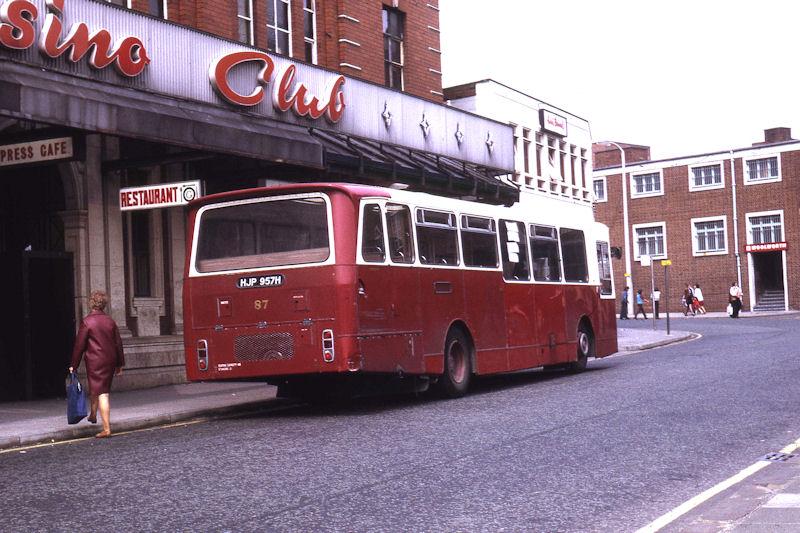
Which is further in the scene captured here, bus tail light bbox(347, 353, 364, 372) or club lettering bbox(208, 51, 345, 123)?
club lettering bbox(208, 51, 345, 123)

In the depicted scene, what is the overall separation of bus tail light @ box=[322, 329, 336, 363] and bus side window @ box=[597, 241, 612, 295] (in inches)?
385

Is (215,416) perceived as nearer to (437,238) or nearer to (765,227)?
(437,238)

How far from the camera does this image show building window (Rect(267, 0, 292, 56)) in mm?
24688

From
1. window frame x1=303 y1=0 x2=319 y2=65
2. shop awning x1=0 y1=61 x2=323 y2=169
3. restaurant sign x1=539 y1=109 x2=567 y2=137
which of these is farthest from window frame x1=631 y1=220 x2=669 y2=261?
shop awning x1=0 y1=61 x2=323 y2=169

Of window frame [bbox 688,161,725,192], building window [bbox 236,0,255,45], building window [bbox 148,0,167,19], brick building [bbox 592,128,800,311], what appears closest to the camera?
building window [bbox 148,0,167,19]

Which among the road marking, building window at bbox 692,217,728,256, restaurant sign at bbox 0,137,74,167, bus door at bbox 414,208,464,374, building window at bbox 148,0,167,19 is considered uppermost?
building window at bbox 148,0,167,19

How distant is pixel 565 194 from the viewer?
47.0 m

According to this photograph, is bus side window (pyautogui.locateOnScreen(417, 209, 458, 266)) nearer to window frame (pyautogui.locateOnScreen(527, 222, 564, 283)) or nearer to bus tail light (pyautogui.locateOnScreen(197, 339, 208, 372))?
window frame (pyautogui.locateOnScreen(527, 222, 564, 283))

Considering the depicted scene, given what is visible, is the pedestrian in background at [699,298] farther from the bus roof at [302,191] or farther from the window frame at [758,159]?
the bus roof at [302,191]

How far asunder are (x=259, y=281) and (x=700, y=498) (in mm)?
7916

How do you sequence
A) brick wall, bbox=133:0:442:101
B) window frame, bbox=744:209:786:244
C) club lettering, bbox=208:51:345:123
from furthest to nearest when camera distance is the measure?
window frame, bbox=744:209:786:244 → brick wall, bbox=133:0:442:101 → club lettering, bbox=208:51:345:123

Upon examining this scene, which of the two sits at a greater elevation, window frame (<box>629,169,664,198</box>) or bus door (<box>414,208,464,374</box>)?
window frame (<box>629,169,664,198</box>)

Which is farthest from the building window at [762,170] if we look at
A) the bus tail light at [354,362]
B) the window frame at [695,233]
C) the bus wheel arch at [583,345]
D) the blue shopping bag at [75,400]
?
the blue shopping bag at [75,400]

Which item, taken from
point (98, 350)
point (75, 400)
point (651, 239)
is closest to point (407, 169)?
point (98, 350)
